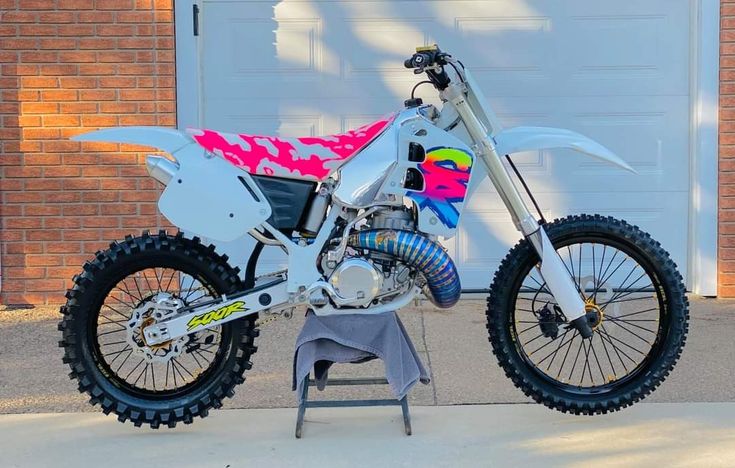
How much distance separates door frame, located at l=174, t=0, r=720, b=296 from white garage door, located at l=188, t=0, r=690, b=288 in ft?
0.23

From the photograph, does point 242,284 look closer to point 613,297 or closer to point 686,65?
point 613,297

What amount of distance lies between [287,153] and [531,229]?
1.01 meters

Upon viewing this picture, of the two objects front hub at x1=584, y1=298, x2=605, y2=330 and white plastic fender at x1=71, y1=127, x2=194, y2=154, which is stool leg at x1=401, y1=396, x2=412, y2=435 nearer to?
front hub at x1=584, y1=298, x2=605, y2=330

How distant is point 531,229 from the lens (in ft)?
11.0

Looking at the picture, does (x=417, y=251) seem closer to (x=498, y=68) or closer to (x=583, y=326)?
(x=583, y=326)

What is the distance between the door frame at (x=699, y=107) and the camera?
5754 mm

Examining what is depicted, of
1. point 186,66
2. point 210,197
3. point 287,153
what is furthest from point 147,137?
point 186,66

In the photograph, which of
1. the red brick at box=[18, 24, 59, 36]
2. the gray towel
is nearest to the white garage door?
the red brick at box=[18, 24, 59, 36]

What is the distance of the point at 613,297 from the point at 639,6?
119 inches

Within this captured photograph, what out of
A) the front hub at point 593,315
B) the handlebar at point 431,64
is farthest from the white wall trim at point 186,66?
the front hub at point 593,315

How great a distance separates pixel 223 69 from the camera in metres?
5.86

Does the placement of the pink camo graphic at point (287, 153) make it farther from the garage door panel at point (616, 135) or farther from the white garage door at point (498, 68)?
the garage door panel at point (616, 135)

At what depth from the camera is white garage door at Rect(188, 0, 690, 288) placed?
5.85m

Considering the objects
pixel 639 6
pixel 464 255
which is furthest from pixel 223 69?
pixel 639 6
